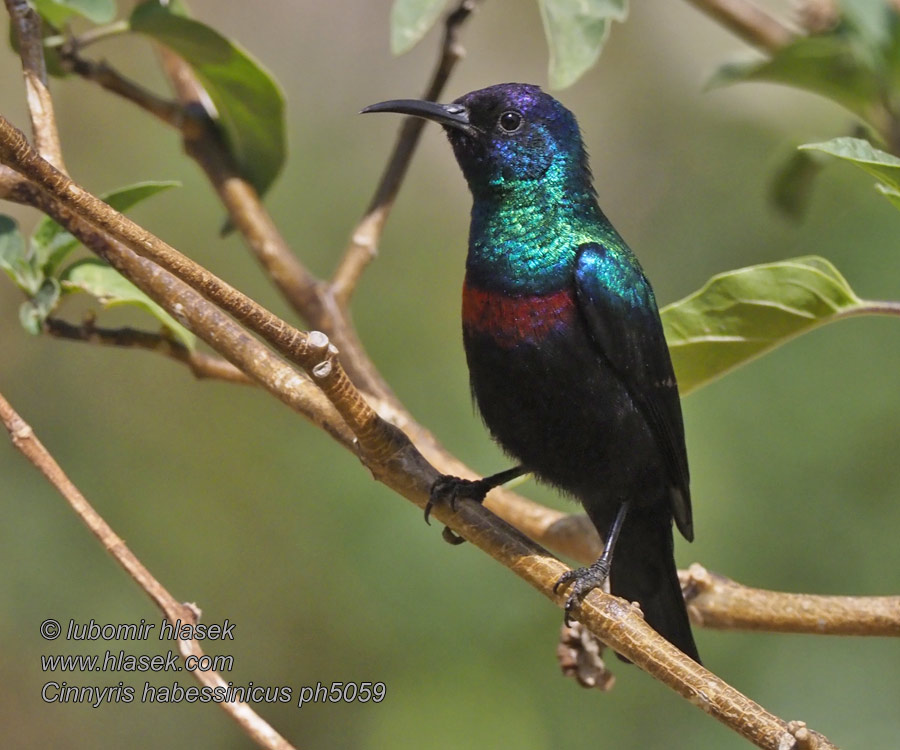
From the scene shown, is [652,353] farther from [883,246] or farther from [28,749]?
[28,749]

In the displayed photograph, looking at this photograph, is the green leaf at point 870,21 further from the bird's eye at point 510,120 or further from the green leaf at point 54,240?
the green leaf at point 54,240

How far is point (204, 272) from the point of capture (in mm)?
1753

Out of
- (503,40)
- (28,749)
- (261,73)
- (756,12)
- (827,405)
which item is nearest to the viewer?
(261,73)

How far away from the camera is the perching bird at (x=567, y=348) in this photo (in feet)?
8.75

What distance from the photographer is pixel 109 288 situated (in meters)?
2.52

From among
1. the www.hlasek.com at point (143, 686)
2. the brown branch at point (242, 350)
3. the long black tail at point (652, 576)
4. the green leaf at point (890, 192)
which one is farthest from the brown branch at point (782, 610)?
the www.hlasek.com at point (143, 686)

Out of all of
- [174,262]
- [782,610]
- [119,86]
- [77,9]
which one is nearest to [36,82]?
→ [77,9]

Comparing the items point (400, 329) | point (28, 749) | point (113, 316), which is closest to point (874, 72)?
point (400, 329)

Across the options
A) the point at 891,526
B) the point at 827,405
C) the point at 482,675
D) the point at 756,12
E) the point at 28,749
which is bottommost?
the point at 28,749

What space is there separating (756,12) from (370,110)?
153 centimetres

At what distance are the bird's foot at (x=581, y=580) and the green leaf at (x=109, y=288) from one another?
39.3 inches

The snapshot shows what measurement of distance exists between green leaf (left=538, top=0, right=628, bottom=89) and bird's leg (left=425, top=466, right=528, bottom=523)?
0.97 m

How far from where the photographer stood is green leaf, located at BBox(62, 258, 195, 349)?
2.48 meters

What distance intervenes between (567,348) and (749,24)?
144 centimetres
